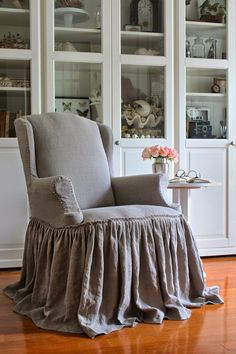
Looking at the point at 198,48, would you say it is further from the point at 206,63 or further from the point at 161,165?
the point at 161,165

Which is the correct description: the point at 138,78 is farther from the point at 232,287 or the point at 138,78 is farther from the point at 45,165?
the point at 232,287

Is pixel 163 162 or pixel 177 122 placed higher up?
pixel 177 122

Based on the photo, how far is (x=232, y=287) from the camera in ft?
9.16

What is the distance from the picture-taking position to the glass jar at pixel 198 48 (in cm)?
370

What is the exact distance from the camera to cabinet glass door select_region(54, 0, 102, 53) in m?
3.45

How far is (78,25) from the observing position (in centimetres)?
355

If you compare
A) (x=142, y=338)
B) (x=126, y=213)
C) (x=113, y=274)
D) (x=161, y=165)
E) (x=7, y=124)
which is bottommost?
(x=142, y=338)

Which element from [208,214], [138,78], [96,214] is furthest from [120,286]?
[138,78]

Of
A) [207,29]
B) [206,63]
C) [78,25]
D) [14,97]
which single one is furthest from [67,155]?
[207,29]

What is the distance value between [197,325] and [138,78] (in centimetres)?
203

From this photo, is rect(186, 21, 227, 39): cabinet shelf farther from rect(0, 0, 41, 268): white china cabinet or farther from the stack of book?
the stack of book

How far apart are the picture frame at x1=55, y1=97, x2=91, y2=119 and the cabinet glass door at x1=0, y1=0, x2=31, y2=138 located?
0.27 metres

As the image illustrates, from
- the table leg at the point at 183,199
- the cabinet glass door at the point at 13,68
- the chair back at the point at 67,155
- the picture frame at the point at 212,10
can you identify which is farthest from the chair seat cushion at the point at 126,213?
the picture frame at the point at 212,10

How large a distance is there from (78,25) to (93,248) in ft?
6.66
